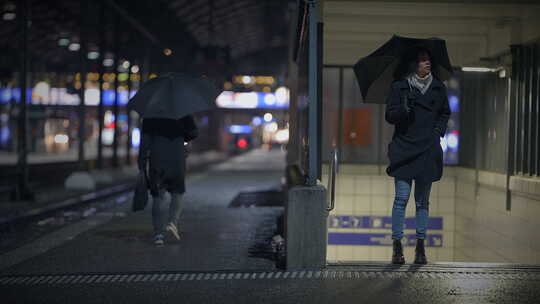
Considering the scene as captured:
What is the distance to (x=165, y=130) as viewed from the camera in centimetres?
768

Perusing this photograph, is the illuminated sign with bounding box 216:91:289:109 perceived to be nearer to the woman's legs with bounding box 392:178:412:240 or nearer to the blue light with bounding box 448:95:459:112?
the blue light with bounding box 448:95:459:112

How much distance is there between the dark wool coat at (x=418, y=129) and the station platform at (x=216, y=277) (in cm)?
84

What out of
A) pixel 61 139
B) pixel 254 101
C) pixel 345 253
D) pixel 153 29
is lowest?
pixel 345 253

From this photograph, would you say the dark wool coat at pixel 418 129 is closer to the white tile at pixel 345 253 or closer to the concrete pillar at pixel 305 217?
the concrete pillar at pixel 305 217

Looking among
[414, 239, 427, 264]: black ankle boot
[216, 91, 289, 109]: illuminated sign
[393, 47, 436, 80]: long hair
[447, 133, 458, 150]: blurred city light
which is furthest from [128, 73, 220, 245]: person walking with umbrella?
[216, 91, 289, 109]: illuminated sign

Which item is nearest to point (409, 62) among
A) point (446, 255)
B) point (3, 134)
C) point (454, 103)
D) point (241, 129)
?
point (446, 255)

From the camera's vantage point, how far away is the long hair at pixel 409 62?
6.13 meters

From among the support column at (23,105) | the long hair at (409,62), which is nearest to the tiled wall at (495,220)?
the long hair at (409,62)

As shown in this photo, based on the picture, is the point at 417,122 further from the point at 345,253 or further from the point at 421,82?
the point at 345,253

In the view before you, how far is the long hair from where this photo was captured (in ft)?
20.1

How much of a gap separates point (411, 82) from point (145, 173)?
3.09 m

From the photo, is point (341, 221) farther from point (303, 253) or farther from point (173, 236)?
point (303, 253)

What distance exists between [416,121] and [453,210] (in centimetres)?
670

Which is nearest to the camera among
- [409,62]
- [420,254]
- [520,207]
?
[409,62]
